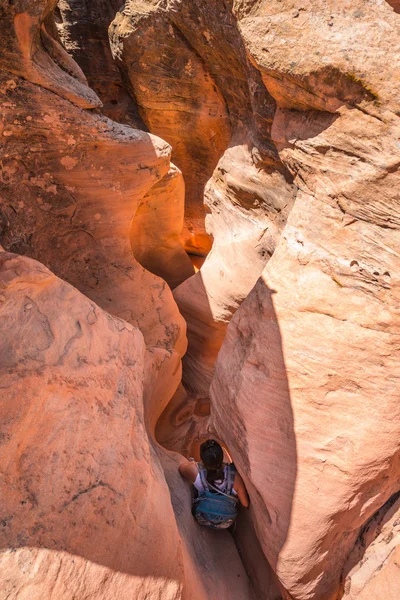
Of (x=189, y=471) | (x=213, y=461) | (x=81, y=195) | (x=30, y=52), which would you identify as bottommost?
(x=189, y=471)

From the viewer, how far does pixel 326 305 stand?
7.21 ft

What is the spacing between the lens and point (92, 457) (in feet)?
5.76

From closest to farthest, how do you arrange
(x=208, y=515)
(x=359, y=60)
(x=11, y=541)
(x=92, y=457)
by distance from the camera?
(x=11, y=541) → (x=92, y=457) → (x=359, y=60) → (x=208, y=515)

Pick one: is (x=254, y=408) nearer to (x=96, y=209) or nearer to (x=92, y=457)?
(x=92, y=457)

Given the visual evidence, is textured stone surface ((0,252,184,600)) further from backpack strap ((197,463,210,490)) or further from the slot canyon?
backpack strap ((197,463,210,490))

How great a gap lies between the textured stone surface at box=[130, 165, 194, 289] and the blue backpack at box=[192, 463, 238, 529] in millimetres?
2737

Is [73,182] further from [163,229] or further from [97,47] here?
[97,47]

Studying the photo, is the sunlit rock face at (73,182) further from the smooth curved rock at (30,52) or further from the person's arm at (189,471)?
the person's arm at (189,471)

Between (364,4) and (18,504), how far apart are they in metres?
2.71

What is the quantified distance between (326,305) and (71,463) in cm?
152

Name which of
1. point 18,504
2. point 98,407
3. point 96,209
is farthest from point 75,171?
point 18,504

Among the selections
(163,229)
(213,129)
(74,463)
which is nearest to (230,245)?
(163,229)

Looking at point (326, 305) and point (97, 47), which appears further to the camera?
point (97, 47)

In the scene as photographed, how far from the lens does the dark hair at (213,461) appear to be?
2738 millimetres
